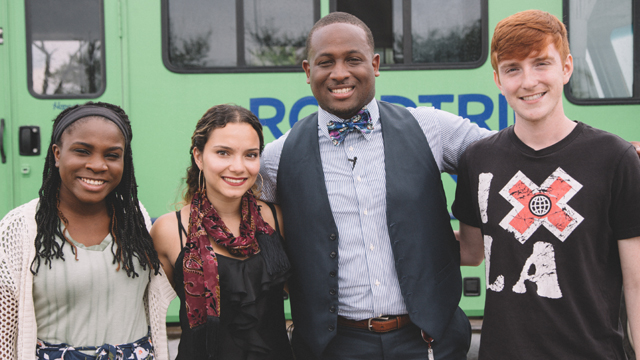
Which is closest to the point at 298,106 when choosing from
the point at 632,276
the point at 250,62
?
the point at 250,62

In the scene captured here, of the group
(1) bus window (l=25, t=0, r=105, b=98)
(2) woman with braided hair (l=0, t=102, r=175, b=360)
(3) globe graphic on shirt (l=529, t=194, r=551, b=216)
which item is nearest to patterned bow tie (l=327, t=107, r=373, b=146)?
(3) globe graphic on shirt (l=529, t=194, r=551, b=216)

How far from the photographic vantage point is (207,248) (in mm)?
1927

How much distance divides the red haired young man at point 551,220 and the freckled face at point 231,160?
0.94m

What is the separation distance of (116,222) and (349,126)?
1.03 metres

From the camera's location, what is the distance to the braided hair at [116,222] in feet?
5.74

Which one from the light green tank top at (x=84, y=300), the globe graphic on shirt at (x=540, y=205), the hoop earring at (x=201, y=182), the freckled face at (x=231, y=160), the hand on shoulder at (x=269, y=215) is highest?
the freckled face at (x=231, y=160)

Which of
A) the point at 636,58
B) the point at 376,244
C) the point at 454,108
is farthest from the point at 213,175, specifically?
the point at 636,58

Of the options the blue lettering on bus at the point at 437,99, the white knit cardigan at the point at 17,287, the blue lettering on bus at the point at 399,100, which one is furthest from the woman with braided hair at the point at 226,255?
the blue lettering on bus at the point at 437,99

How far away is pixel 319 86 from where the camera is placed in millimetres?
2125

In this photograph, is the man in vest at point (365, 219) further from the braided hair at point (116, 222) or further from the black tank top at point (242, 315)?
the braided hair at point (116, 222)

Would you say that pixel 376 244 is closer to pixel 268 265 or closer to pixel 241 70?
pixel 268 265

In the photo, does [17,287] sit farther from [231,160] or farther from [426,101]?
[426,101]

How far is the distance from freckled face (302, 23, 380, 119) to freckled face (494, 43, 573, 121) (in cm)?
61

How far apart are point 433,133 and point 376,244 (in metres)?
0.55
